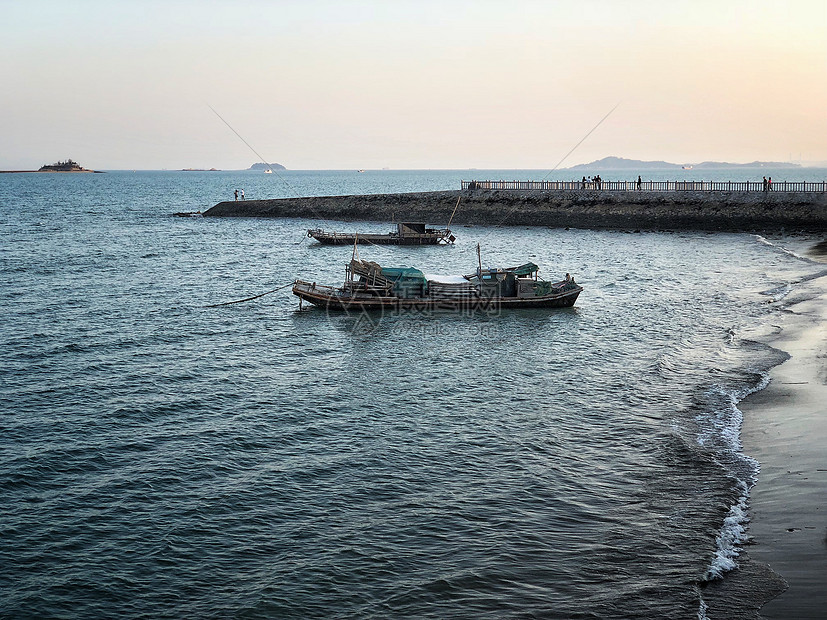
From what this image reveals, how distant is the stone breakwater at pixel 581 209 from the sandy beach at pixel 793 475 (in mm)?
57920

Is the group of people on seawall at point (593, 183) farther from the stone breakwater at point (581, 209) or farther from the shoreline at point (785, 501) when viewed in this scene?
the shoreline at point (785, 501)

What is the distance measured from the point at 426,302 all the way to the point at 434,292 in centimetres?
92

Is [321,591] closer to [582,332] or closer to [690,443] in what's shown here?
[690,443]

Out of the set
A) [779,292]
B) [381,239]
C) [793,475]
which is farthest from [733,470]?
[381,239]

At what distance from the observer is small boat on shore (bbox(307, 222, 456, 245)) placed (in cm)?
8412

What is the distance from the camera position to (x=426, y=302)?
4500 centimetres

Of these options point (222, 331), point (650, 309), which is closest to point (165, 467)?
point (222, 331)

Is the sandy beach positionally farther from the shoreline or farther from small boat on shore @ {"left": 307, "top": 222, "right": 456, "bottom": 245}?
small boat on shore @ {"left": 307, "top": 222, "right": 456, "bottom": 245}

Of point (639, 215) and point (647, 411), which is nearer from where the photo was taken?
point (647, 411)

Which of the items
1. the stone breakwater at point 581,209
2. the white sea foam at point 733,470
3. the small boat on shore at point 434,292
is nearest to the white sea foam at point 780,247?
the stone breakwater at point 581,209

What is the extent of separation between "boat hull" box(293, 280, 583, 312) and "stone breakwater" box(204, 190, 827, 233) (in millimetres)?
51166

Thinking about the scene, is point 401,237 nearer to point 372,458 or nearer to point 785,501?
point 372,458

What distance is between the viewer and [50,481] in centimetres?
2081

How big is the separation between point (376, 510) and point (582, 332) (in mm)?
23415
